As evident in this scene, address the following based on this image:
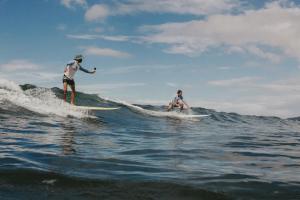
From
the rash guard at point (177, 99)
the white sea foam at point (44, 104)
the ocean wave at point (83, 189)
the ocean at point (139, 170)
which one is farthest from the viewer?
the rash guard at point (177, 99)

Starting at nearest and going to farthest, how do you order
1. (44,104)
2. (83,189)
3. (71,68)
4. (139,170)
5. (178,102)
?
(83,189), (139,170), (71,68), (44,104), (178,102)

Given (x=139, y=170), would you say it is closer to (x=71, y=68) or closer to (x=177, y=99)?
(x=71, y=68)

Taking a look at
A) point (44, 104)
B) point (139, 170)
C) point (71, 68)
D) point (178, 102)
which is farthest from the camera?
point (178, 102)

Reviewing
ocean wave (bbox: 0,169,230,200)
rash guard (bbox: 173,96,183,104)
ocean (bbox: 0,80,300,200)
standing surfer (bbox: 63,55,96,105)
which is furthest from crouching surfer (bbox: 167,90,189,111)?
ocean wave (bbox: 0,169,230,200)

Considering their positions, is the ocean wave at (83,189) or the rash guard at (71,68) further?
the rash guard at (71,68)

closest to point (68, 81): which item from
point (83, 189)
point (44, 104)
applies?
point (44, 104)

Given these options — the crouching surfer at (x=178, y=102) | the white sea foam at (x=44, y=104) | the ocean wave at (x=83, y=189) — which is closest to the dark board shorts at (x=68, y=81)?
the white sea foam at (x=44, y=104)

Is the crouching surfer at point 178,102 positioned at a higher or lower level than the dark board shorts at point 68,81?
lower

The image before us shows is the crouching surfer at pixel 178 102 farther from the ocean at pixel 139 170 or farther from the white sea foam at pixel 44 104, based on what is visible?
the ocean at pixel 139 170

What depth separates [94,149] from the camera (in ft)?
31.6

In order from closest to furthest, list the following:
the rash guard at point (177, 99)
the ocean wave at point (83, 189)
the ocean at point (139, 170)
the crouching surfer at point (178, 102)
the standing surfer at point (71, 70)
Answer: the ocean wave at point (83, 189)
the ocean at point (139, 170)
the standing surfer at point (71, 70)
the crouching surfer at point (178, 102)
the rash guard at point (177, 99)

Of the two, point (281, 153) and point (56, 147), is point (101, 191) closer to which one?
point (56, 147)

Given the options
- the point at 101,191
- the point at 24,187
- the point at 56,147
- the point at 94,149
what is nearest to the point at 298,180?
the point at 101,191

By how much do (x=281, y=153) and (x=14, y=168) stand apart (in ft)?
21.5
